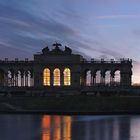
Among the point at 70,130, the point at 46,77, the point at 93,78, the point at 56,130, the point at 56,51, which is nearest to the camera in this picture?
the point at 56,130

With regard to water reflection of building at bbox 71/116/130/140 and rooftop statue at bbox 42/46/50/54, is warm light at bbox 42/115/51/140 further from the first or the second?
rooftop statue at bbox 42/46/50/54

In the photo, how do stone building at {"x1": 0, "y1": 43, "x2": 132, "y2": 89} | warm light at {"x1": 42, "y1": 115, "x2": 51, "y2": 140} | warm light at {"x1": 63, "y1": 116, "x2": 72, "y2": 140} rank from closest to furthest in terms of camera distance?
warm light at {"x1": 42, "y1": 115, "x2": 51, "y2": 140}, warm light at {"x1": 63, "y1": 116, "x2": 72, "y2": 140}, stone building at {"x1": 0, "y1": 43, "x2": 132, "y2": 89}

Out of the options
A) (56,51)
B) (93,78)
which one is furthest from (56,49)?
(93,78)

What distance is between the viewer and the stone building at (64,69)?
172 metres

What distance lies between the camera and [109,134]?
77.4m

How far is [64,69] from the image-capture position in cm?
17300

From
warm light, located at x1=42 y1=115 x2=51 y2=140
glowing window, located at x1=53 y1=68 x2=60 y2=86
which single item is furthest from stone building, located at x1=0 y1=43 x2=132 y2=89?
warm light, located at x1=42 y1=115 x2=51 y2=140

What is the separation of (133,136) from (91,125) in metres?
16.7

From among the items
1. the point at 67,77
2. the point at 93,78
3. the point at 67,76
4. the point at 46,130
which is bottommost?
the point at 46,130

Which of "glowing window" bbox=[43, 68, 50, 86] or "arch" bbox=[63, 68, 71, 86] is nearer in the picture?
"arch" bbox=[63, 68, 71, 86]

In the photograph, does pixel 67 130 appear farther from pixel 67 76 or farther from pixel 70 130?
pixel 67 76

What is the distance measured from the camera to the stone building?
564 ft

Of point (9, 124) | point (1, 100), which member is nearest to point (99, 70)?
point (1, 100)

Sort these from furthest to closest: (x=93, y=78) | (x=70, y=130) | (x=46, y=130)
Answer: (x=93, y=78)
(x=46, y=130)
(x=70, y=130)
